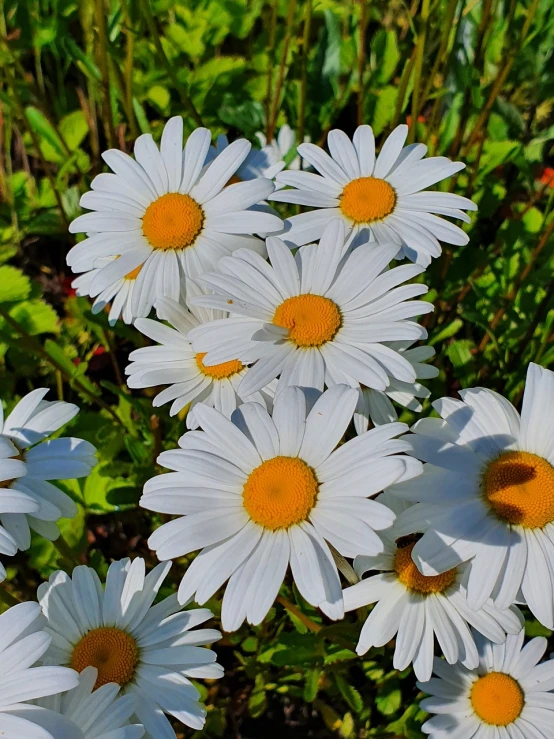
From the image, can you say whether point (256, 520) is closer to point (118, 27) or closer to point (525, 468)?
point (525, 468)

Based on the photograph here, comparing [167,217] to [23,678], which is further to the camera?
[167,217]

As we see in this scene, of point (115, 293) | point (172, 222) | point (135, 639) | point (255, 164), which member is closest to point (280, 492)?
point (135, 639)

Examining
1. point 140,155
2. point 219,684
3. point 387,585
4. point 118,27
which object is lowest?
point 219,684

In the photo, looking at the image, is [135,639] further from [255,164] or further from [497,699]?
[255,164]

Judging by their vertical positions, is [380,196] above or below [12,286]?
above

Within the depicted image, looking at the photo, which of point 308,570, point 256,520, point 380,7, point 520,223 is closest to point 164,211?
point 256,520

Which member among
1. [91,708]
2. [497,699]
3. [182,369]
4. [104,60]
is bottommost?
[497,699]
